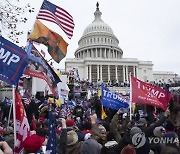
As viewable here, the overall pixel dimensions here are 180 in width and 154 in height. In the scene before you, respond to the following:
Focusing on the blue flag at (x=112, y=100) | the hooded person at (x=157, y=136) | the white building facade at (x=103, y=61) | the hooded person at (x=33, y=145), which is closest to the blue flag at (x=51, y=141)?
the hooded person at (x=33, y=145)

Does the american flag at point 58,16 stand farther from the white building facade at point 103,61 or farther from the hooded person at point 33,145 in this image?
the white building facade at point 103,61

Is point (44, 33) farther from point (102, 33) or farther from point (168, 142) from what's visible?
point (102, 33)

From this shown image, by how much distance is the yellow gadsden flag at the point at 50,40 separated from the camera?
7.06 meters

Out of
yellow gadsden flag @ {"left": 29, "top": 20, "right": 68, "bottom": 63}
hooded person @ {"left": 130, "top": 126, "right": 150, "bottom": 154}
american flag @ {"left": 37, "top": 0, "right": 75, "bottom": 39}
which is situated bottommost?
hooded person @ {"left": 130, "top": 126, "right": 150, "bottom": 154}

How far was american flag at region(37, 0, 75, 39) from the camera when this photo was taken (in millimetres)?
7852

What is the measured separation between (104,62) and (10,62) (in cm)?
7511

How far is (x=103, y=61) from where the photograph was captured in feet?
260

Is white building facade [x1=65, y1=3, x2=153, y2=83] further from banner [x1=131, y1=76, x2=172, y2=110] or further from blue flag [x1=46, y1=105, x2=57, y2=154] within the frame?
blue flag [x1=46, y1=105, x2=57, y2=154]

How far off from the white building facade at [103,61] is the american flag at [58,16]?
64.9 metres

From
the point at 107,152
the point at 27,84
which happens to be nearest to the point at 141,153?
the point at 107,152

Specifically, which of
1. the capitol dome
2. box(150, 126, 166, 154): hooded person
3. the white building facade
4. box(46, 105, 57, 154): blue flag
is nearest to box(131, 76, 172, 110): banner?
box(150, 126, 166, 154): hooded person

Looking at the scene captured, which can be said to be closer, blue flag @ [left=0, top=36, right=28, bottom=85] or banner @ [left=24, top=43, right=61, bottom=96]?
blue flag @ [left=0, top=36, right=28, bottom=85]

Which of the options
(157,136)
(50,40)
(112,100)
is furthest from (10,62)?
(112,100)

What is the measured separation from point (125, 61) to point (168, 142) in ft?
253
